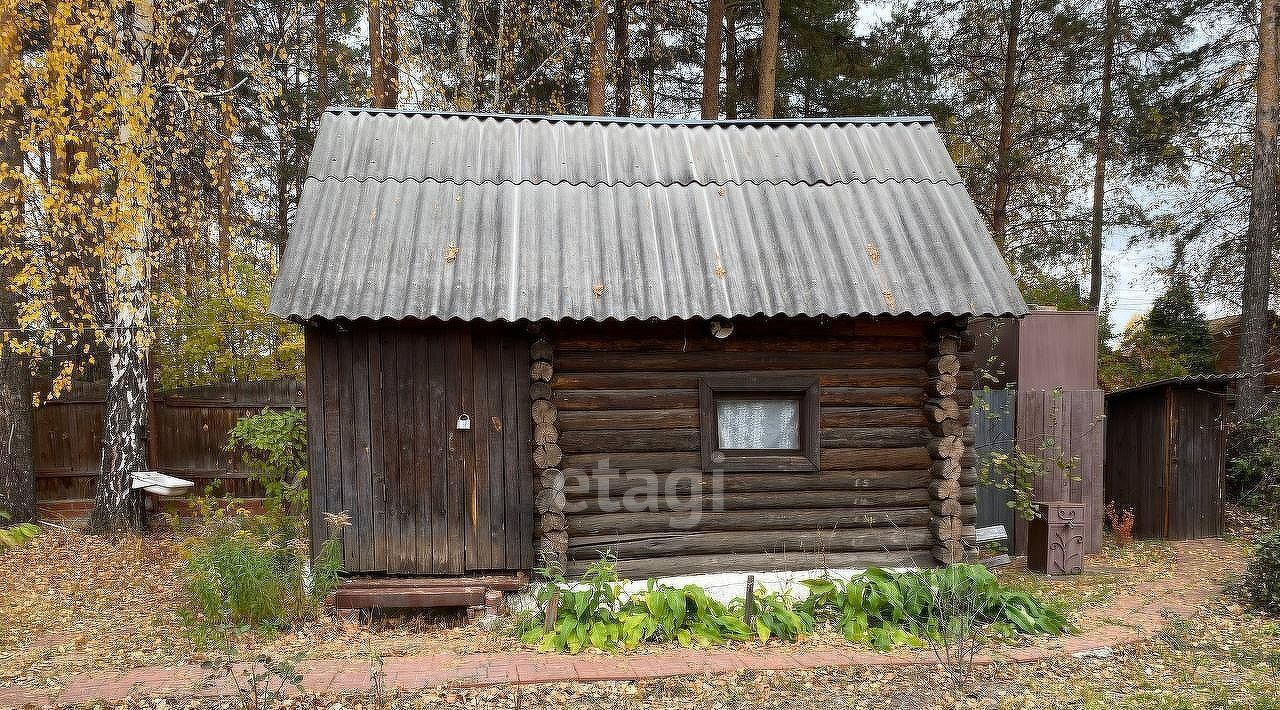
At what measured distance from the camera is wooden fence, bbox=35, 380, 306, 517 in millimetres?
9672

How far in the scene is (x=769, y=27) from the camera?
1295 cm

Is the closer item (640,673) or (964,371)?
(640,673)

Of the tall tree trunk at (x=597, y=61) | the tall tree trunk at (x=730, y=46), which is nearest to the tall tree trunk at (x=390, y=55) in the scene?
the tall tree trunk at (x=597, y=61)

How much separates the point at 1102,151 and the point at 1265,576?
10.8m

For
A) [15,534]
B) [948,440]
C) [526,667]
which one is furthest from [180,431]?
[948,440]

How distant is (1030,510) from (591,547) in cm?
474

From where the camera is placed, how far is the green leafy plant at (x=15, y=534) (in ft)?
26.3

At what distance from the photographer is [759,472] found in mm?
6320

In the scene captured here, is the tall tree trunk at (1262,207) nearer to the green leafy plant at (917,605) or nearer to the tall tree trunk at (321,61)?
the green leafy plant at (917,605)

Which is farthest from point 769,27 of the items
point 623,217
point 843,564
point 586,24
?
point 843,564

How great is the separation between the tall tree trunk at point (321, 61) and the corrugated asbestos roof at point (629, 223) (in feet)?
20.9

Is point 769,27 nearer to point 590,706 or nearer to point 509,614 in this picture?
point 509,614

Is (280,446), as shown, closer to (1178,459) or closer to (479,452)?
(479,452)

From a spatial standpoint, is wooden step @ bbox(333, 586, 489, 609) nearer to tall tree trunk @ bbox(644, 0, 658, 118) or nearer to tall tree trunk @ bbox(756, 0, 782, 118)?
tall tree trunk @ bbox(756, 0, 782, 118)
